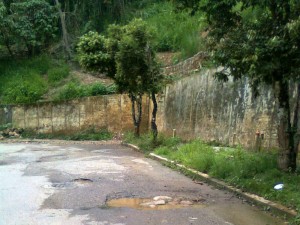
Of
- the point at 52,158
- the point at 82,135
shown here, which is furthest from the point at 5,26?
the point at 52,158

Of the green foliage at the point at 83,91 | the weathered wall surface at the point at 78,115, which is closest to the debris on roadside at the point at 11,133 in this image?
the weathered wall surface at the point at 78,115

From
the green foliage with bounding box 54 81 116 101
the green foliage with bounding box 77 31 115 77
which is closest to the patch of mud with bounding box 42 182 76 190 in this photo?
the green foliage with bounding box 77 31 115 77

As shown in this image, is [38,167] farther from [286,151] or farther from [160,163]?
[286,151]

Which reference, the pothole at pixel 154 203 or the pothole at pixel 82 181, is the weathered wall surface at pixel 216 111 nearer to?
the pothole at pixel 82 181

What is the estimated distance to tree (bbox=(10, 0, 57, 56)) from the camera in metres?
31.1

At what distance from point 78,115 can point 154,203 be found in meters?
19.3

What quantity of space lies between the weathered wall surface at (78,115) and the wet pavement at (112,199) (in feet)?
42.5

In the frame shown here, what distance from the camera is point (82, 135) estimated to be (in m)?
25.4

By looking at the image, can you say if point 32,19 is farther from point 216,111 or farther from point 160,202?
point 160,202

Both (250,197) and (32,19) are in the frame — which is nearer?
(250,197)

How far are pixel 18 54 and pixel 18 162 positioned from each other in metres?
25.7

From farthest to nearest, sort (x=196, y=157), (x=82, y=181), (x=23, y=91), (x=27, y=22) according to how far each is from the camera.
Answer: (x=27, y=22), (x=23, y=91), (x=196, y=157), (x=82, y=181)

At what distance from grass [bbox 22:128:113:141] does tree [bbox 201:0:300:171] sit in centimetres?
1614

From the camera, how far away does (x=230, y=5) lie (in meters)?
8.78
